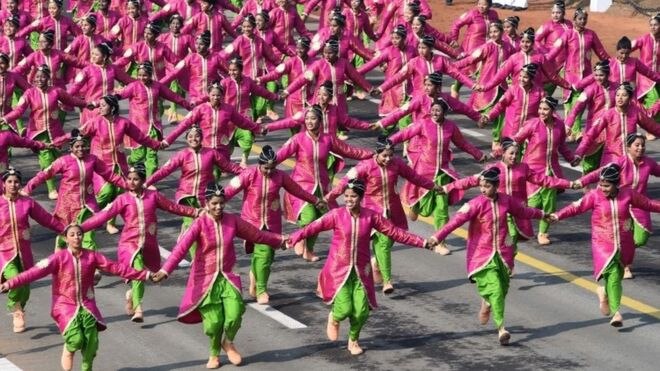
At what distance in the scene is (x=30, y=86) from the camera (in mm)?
31531

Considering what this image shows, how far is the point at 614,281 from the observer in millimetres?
23828

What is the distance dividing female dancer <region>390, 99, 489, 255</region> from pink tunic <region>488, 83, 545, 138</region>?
259 centimetres

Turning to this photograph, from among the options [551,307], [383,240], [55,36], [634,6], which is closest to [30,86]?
[55,36]

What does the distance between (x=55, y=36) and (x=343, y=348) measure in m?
16.0

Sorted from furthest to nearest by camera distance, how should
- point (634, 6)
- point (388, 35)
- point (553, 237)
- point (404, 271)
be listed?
1. point (634, 6)
2. point (388, 35)
3. point (553, 237)
4. point (404, 271)

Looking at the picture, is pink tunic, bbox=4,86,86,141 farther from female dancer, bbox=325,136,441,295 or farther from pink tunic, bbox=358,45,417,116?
female dancer, bbox=325,136,441,295

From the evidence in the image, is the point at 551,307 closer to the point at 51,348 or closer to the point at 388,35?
the point at 51,348

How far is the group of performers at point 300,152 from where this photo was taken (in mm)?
22859

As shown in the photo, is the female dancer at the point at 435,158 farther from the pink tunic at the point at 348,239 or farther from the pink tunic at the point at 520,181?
the pink tunic at the point at 348,239

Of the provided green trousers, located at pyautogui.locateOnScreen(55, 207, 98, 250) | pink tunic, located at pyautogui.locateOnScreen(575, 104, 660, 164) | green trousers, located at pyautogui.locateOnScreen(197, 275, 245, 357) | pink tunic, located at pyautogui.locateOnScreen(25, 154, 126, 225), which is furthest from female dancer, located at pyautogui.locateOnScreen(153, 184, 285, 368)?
pink tunic, located at pyautogui.locateOnScreen(575, 104, 660, 164)

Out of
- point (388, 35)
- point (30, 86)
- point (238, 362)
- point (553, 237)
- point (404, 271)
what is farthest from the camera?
point (388, 35)

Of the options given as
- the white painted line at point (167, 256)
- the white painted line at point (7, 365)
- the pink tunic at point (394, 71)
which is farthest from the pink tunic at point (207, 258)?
the pink tunic at point (394, 71)

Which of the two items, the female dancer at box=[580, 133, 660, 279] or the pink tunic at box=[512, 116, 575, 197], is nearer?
the female dancer at box=[580, 133, 660, 279]

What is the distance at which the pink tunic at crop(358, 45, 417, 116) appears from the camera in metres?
33.6
